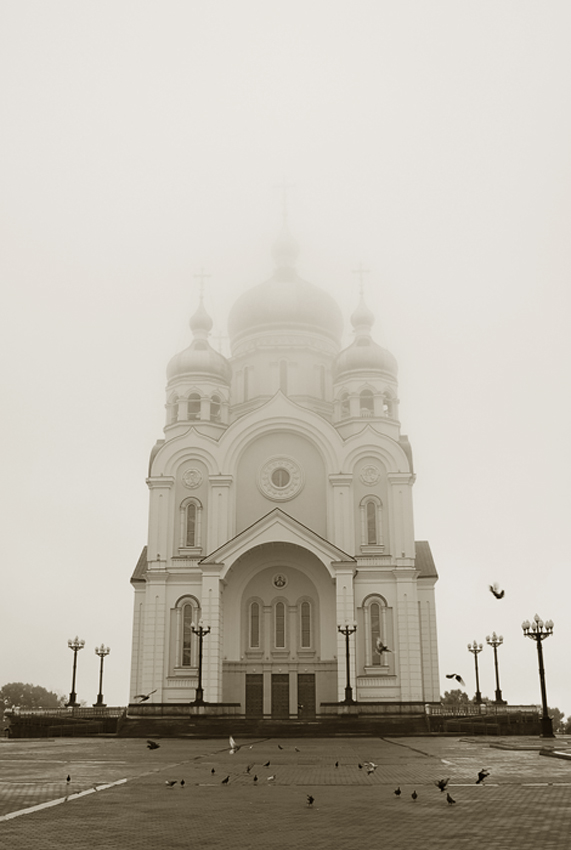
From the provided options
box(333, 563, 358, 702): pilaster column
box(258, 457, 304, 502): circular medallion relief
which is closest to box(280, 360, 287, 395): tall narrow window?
box(258, 457, 304, 502): circular medallion relief

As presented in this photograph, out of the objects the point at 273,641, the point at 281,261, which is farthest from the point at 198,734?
the point at 281,261

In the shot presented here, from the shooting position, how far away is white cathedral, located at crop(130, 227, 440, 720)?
41.7 m

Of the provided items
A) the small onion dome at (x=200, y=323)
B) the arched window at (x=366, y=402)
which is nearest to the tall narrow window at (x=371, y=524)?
the arched window at (x=366, y=402)

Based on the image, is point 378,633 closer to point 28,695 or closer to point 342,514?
point 342,514

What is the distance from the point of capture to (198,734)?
3106 cm

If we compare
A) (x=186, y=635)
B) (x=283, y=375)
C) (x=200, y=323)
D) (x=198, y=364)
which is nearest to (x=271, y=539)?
(x=186, y=635)

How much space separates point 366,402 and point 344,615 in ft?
41.2

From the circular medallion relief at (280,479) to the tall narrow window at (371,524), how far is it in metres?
3.70

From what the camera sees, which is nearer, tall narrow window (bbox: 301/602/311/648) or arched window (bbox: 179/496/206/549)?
tall narrow window (bbox: 301/602/311/648)

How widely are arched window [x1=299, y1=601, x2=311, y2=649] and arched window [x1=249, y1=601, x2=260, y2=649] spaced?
2088mm

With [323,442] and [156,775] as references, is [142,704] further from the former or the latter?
[156,775]

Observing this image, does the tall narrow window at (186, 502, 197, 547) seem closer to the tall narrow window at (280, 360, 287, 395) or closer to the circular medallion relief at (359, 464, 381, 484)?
the circular medallion relief at (359, 464, 381, 484)

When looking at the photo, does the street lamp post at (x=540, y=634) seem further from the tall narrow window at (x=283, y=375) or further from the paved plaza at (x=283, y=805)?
the tall narrow window at (x=283, y=375)

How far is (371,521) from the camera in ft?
147
